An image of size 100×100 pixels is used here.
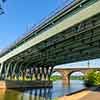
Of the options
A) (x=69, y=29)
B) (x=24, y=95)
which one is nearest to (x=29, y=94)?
(x=24, y=95)

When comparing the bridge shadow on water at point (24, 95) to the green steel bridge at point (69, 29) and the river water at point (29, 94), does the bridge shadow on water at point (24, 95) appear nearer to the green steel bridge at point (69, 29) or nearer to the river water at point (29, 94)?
the river water at point (29, 94)

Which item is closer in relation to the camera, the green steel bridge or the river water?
the green steel bridge

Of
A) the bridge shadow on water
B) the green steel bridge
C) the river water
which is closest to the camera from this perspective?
the green steel bridge

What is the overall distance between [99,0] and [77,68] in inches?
4550

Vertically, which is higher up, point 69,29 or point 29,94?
point 69,29

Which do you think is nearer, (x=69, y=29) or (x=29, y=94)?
(x=69, y=29)

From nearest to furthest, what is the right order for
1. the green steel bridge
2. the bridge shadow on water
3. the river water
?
1. the green steel bridge
2. the bridge shadow on water
3. the river water

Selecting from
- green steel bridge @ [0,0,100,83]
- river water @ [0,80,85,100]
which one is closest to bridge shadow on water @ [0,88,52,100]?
river water @ [0,80,85,100]

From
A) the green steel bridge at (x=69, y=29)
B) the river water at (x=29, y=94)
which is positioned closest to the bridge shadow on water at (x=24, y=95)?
the river water at (x=29, y=94)

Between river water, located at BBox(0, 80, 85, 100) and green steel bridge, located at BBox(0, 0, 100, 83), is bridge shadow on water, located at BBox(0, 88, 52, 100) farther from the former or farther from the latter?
green steel bridge, located at BBox(0, 0, 100, 83)

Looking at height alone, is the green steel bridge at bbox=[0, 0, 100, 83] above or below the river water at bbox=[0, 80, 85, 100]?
above

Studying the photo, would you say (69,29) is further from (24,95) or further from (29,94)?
(29,94)

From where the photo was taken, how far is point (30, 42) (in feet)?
169

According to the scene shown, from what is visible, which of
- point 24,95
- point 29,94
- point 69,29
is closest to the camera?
point 69,29
